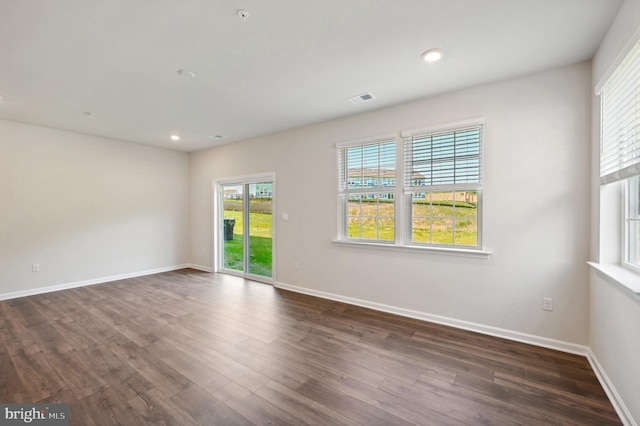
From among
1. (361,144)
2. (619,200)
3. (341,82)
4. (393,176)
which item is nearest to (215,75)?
(341,82)

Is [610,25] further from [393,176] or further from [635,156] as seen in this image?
[393,176]

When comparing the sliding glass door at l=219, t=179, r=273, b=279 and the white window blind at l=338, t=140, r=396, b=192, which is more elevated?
the white window blind at l=338, t=140, r=396, b=192

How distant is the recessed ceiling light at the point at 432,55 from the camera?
7.89ft

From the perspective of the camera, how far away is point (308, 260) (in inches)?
180

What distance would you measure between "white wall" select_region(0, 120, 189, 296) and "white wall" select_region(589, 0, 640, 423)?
22.9ft

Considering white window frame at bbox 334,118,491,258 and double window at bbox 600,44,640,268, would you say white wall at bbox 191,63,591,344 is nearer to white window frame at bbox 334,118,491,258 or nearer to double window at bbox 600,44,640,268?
white window frame at bbox 334,118,491,258

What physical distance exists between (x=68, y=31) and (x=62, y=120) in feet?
9.55

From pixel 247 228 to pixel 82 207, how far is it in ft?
9.57

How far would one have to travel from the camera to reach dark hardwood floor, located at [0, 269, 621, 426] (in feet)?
6.19

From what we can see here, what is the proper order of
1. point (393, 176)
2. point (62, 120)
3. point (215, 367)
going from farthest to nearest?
point (62, 120), point (393, 176), point (215, 367)

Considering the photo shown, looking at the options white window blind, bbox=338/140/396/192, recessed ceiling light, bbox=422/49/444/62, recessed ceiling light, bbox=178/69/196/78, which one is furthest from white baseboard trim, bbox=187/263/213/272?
recessed ceiling light, bbox=422/49/444/62

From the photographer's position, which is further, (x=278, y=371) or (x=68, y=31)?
(x=278, y=371)

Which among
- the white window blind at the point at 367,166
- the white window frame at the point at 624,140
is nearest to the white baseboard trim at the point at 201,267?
the white window blind at the point at 367,166

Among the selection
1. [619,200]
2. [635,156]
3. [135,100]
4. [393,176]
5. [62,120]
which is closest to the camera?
[635,156]
